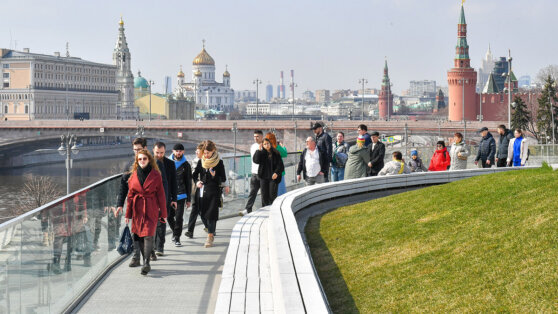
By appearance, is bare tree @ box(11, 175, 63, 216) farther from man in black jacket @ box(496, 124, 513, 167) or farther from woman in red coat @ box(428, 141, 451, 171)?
woman in red coat @ box(428, 141, 451, 171)

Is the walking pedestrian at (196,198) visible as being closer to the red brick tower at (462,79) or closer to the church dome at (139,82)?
the red brick tower at (462,79)

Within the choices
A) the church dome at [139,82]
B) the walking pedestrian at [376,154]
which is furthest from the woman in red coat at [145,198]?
the church dome at [139,82]

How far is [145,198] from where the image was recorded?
8.88 meters

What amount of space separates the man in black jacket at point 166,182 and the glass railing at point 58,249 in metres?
0.48

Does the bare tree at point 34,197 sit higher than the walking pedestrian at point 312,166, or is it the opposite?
the walking pedestrian at point 312,166

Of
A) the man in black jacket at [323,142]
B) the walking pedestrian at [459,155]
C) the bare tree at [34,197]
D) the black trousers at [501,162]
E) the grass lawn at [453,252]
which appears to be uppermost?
the man in black jacket at [323,142]

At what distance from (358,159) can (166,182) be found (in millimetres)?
4929

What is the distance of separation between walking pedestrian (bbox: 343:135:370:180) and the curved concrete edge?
86 centimetres

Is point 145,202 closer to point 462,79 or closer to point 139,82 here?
point 462,79

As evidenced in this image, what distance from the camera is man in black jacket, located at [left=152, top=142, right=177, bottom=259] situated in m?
9.62

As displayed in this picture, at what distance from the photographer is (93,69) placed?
137375 millimetres

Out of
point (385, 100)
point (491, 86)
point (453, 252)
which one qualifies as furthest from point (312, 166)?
point (385, 100)

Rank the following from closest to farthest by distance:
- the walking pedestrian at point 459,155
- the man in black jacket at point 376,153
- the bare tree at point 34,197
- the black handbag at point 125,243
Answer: the black handbag at point 125,243 → the man in black jacket at point 376,153 → the walking pedestrian at point 459,155 → the bare tree at point 34,197

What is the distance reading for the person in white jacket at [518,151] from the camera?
50.6 ft
